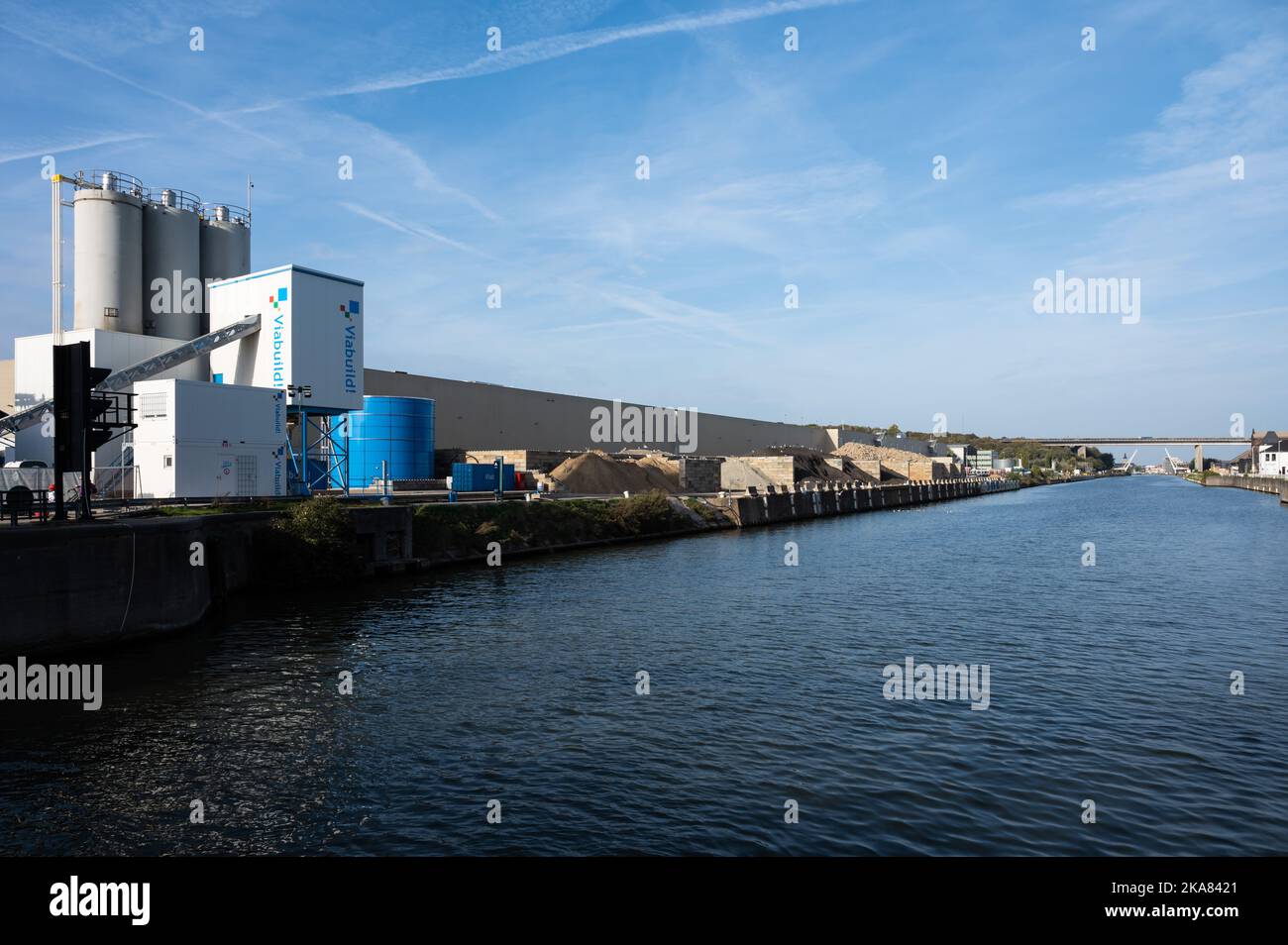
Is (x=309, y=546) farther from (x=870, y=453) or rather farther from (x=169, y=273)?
(x=870, y=453)

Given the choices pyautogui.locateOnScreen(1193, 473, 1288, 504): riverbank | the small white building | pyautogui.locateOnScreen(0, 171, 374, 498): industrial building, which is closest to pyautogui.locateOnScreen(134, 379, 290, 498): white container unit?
pyautogui.locateOnScreen(0, 171, 374, 498): industrial building

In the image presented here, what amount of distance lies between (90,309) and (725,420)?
86.1 metres

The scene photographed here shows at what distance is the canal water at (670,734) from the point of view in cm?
1148

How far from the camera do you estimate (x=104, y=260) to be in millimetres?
45844

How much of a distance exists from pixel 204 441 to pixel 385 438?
2459 centimetres

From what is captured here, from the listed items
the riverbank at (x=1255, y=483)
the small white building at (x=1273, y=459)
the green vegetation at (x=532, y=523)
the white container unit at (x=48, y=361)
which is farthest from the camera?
the small white building at (x=1273, y=459)

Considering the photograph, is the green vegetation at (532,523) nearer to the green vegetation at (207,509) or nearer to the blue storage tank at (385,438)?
the green vegetation at (207,509)

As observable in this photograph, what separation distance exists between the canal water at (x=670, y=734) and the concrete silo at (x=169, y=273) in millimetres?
27440

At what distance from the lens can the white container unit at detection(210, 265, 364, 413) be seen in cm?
3984

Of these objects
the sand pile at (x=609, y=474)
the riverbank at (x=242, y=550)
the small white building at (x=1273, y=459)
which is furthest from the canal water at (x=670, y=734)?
the small white building at (x=1273, y=459)

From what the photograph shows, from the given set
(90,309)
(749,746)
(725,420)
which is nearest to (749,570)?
(749,746)

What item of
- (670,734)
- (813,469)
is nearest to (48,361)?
(670,734)
